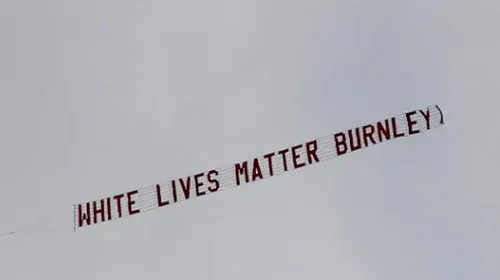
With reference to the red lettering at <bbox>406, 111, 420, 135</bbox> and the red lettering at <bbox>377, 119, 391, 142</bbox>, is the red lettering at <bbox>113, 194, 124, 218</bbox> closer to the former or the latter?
the red lettering at <bbox>377, 119, 391, 142</bbox>

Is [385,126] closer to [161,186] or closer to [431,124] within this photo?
[431,124]

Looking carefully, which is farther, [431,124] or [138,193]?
[138,193]

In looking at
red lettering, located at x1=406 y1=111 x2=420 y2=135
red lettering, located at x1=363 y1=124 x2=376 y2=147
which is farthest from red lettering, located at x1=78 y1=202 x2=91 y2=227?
red lettering, located at x1=406 y1=111 x2=420 y2=135

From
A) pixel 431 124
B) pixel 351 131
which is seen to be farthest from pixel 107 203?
pixel 431 124

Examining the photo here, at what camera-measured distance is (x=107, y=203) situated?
1179 inches

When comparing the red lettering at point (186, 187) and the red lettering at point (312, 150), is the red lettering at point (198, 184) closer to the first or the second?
the red lettering at point (186, 187)

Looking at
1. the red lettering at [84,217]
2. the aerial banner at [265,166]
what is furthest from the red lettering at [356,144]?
the red lettering at [84,217]

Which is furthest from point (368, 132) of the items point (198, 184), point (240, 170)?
point (198, 184)

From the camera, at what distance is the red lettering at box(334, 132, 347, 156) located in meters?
28.2

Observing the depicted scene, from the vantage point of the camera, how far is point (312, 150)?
28656mm

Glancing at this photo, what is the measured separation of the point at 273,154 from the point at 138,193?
5707 millimetres

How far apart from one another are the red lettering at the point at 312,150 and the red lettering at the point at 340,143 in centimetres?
84

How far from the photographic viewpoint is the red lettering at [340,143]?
92.7 ft

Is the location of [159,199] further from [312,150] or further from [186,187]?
[312,150]
